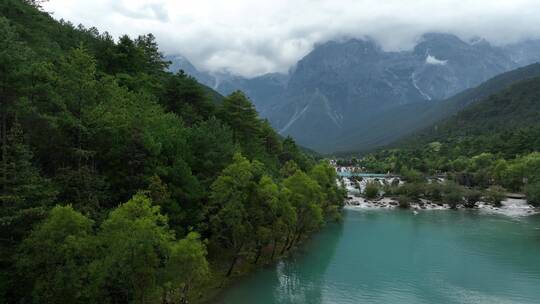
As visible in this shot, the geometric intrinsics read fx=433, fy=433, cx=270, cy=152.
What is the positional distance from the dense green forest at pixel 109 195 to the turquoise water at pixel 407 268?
490 centimetres

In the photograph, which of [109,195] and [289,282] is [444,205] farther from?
[109,195]

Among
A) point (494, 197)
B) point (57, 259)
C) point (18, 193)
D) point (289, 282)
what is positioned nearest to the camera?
point (57, 259)

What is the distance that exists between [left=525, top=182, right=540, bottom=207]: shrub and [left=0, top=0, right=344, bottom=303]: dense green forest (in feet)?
244

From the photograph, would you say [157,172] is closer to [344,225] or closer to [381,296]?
[381,296]

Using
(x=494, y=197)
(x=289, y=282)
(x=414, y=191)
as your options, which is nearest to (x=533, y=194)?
(x=494, y=197)

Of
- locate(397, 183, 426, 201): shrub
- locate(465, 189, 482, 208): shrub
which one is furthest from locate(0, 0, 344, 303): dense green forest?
locate(397, 183, 426, 201): shrub

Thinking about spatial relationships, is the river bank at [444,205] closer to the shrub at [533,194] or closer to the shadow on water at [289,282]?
the shrub at [533,194]

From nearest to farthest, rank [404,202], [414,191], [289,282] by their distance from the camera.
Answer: [289,282]
[404,202]
[414,191]

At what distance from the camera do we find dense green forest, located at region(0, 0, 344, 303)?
25.4 meters

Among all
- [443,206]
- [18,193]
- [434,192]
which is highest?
[434,192]

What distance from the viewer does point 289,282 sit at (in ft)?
156

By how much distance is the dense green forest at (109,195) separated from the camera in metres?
25.4

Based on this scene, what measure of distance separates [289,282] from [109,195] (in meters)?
22.2

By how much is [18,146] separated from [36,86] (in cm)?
572
